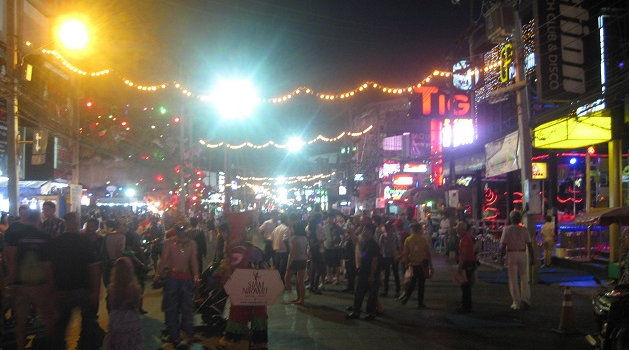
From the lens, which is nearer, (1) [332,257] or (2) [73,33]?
(2) [73,33]

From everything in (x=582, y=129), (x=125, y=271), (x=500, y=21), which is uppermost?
(x=500, y=21)

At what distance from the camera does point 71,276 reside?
7.16 m

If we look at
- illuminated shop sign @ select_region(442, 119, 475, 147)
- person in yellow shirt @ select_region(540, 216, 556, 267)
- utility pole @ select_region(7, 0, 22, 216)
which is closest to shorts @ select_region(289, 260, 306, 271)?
utility pole @ select_region(7, 0, 22, 216)

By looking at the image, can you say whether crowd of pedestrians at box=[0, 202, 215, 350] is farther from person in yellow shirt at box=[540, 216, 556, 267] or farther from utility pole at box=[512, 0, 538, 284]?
person in yellow shirt at box=[540, 216, 556, 267]

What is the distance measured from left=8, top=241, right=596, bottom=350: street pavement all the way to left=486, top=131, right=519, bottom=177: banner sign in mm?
→ 5527

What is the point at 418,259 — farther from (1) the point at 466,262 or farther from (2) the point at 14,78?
(2) the point at 14,78

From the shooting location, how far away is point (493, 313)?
35.5 ft

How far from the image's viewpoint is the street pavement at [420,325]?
27.4 ft

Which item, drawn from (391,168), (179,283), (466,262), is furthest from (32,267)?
(391,168)

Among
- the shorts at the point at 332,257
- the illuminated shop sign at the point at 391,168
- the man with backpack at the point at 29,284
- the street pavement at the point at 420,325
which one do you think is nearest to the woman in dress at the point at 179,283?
the street pavement at the point at 420,325

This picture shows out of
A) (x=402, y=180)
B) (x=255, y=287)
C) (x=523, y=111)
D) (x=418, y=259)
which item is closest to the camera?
(x=255, y=287)

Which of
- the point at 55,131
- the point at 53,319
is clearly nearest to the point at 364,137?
the point at 55,131

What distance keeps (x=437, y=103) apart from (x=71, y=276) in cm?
1914

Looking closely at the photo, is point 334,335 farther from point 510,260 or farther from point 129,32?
point 129,32
